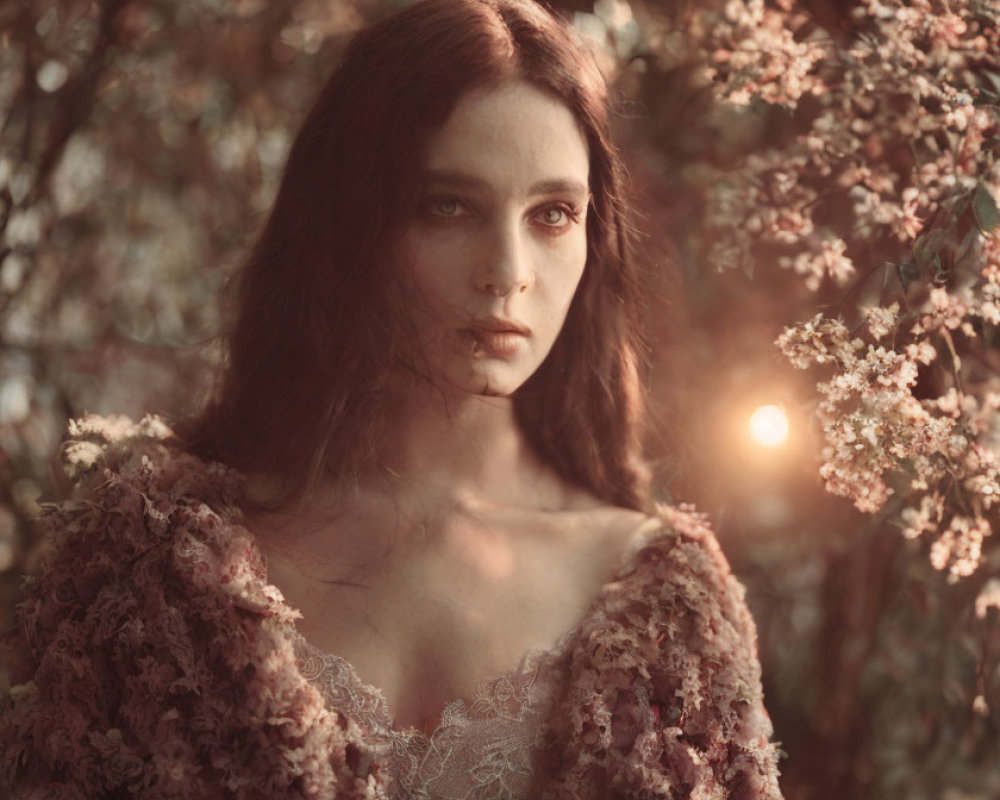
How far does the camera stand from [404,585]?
1.72 m

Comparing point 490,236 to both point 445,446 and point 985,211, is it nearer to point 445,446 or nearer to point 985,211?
point 445,446

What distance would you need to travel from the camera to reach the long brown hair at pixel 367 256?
169 cm

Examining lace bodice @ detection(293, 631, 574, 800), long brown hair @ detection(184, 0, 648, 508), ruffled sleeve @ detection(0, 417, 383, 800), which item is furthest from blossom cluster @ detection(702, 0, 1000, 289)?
ruffled sleeve @ detection(0, 417, 383, 800)

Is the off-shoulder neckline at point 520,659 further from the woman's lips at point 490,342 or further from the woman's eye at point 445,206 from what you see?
the woman's eye at point 445,206

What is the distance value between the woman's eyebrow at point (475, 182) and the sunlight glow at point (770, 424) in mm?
474

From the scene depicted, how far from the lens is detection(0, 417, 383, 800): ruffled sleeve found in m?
1.55

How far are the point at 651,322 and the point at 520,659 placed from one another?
71 centimetres

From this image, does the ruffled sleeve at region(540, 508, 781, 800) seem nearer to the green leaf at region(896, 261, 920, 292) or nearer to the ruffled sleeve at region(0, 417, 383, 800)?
the ruffled sleeve at region(0, 417, 383, 800)

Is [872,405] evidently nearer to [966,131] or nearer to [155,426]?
[966,131]

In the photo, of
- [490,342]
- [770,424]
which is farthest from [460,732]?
[770,424]

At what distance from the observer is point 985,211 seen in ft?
5.30

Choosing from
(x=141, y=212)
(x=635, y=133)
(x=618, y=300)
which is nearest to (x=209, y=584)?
(x=618, y=300)

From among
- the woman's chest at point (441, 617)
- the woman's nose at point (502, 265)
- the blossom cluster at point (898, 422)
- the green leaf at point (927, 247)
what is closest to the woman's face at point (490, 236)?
the woman's nose at point (502, 265)

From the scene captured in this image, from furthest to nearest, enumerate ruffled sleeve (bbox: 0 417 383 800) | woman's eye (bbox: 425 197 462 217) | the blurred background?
the blurred background < woman's eye (bbox: 425 197 462 217) < ruffled sleeve (bbox: 0 417 383 800)
